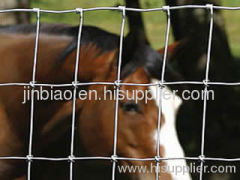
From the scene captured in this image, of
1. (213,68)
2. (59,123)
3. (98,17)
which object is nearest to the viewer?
(59,123)

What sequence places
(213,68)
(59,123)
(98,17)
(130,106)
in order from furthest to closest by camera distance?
(98,17) → (213,68) → (59,123) → (130,106)

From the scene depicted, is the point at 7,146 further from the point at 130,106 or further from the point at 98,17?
the point at 98,17

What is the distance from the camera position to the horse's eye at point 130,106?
2598mm

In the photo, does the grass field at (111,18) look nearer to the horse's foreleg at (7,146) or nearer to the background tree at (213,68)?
the background tree at (213,68)

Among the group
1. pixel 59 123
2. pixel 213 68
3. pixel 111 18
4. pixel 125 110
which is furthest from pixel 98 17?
pixel 125 110

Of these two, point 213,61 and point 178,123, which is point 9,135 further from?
point 178,123

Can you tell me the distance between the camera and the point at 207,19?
3.82 meters

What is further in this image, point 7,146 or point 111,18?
point 111,18

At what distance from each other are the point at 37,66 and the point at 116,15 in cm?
468

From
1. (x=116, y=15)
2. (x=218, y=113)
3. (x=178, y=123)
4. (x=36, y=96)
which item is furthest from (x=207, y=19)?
(x=116, y=15)

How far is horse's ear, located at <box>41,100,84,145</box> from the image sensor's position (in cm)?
269

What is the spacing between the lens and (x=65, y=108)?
2689mm

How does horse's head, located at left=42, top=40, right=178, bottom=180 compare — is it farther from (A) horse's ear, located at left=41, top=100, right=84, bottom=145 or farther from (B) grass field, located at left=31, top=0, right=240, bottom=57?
(B) grass field, located at left=31, top=0, right=240, bottom=57

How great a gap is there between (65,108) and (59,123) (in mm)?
86
